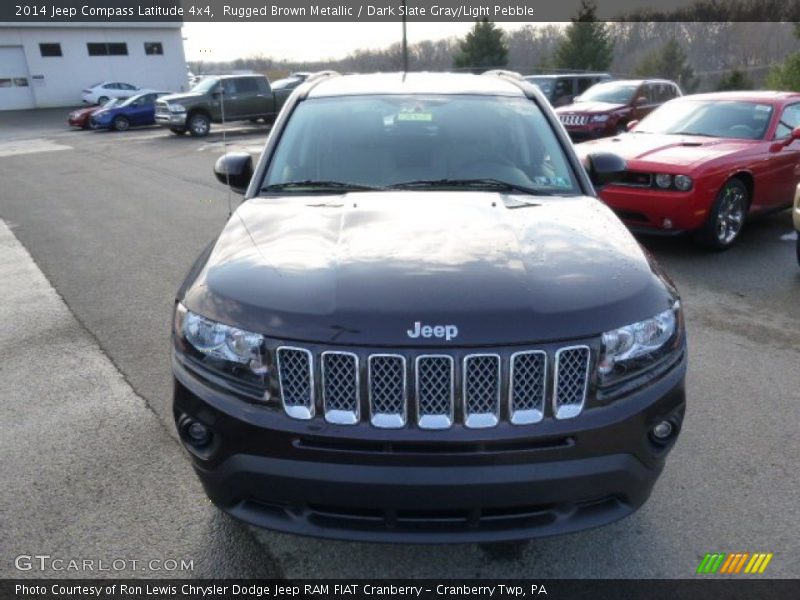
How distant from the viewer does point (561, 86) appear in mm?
19234

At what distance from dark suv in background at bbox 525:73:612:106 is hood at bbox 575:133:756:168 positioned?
36.5ft

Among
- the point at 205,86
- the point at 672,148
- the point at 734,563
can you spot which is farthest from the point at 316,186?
the point at 205,86

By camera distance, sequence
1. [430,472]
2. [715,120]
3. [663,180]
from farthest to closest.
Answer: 1. [715,120]
2. [663,180]
3. [430,472]

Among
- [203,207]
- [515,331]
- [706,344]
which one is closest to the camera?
[515,331]

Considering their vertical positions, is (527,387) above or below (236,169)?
below

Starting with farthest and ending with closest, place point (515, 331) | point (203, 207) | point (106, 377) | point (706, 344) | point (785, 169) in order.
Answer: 1. point (203, 207)
2. point (785, 169)
3. point (706, 344)
4. point (106, 377)
5. point (515, 331)

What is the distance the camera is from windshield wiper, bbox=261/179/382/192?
342 cm

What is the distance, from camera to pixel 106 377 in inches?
173

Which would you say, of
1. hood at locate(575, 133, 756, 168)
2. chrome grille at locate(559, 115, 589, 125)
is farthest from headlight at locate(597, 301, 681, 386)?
chrome grille at locate(559, 115, 589, 125)

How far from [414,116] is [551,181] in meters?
0.89

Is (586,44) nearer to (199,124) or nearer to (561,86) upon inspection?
(561,86)

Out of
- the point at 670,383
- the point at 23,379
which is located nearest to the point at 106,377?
the point at 23,379

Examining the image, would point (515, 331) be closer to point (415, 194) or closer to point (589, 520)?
point (589, 520)

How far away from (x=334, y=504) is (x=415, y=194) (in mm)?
1635
